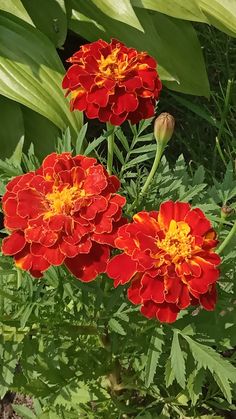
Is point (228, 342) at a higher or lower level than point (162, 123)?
lower

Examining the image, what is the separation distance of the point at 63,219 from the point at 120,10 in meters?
0.85

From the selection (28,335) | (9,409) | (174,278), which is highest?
(174,278)

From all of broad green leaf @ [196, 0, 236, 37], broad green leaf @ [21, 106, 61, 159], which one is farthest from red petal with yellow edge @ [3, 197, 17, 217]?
broad green leaf @ [196, 0, 236, 37]

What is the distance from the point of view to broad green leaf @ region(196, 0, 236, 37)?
172 cm

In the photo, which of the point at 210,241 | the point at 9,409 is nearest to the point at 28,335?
the point at 210,241

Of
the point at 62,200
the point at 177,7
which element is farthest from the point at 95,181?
the point at 177,7

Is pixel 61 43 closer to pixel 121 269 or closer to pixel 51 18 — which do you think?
pixel 51 18

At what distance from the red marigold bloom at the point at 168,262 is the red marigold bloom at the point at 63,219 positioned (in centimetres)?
3

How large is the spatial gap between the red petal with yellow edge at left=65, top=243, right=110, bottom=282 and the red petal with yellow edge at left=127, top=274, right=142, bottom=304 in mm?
40

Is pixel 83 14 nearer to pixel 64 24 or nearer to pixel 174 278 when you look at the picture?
pixel 64 24

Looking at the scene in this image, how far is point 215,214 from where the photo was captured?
1164mm

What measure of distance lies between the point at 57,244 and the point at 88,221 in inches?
2.0

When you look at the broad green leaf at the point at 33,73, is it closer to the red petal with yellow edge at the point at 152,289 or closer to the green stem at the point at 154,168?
the green stem at the point at 154,168

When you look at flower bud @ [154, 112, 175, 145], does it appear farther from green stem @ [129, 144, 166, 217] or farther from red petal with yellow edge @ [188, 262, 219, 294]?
red petal with yellow edge @ [188, 262, 219, 294]
